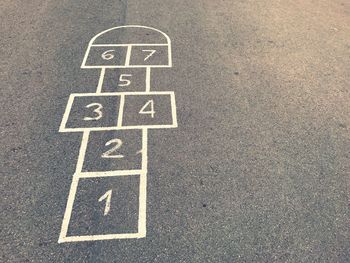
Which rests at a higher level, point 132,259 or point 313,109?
point 313,109

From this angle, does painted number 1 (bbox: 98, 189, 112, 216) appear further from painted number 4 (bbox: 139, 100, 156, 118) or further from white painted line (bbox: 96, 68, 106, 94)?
white painted line (bbox: 96, 68, 106, 94)

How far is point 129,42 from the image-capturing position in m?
8.63

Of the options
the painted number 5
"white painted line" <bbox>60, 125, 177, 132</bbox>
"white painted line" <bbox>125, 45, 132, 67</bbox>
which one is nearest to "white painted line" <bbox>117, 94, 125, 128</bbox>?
"white painted line" <bbox>60, 125, 177, 132</bbox>

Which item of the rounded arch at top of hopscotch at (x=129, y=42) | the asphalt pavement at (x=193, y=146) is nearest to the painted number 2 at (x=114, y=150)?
the asphalt pavement at (x=193, y=146)

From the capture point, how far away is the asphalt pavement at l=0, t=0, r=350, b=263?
4926mm

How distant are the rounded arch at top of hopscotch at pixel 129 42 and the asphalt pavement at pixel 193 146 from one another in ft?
0.44

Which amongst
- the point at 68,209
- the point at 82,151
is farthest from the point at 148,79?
the point at 68,209

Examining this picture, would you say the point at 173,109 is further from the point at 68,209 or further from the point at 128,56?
the point at 68,209

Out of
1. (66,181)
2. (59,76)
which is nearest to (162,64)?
(59,76)

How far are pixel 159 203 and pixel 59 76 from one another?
365 centimetres

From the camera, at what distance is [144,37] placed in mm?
8828

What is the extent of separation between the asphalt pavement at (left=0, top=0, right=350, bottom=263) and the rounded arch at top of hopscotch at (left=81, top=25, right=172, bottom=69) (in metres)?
0.14

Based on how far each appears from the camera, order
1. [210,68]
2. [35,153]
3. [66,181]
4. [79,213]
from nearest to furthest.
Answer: [79,213] < [66,181] < [35,153] < [210,68]

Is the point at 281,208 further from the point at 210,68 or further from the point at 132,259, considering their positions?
the point at 210,68
